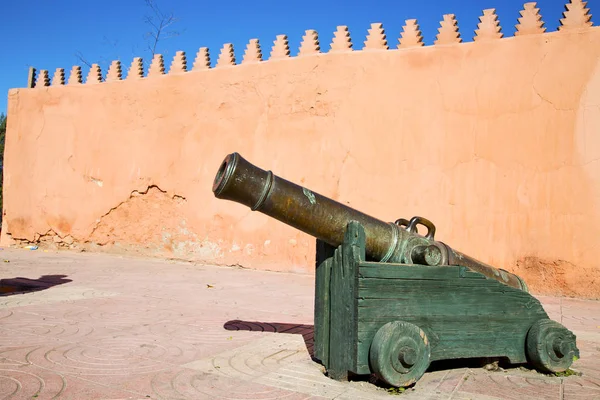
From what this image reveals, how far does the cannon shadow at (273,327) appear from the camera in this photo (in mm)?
4855

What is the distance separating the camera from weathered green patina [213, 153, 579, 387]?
3.30m

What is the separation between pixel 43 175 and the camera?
1330cm

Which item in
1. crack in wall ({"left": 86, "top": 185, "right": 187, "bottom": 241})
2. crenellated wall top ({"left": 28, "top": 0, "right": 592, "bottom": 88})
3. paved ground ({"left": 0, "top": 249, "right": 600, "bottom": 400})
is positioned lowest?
paved ground ({"left": 0, "top": 249, "right": 600, "bottom": 400})

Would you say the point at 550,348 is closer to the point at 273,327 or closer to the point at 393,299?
the point at 393,299

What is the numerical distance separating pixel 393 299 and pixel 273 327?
194cm

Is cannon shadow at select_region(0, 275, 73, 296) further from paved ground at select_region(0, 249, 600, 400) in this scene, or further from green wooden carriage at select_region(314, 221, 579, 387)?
green wooden carriage at select_region(314, 221, 579, 387)

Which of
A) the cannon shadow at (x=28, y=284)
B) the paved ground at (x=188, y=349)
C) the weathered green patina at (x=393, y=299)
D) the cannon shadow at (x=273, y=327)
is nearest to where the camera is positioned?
the paved ground at (x=188, y=349)

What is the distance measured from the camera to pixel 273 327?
16.5ft

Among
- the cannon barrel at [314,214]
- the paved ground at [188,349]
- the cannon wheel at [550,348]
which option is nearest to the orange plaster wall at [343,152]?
the paved ground at [188,349]

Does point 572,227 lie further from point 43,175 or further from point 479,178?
A: point 43,175

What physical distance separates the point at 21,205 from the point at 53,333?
1042 centimetres

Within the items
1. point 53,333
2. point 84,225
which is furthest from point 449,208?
point 84,225

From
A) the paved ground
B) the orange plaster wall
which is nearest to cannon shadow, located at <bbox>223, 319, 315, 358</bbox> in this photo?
the paved ground

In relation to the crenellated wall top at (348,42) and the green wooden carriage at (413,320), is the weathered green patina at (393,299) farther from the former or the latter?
the crenellated wall top at (348,42)
